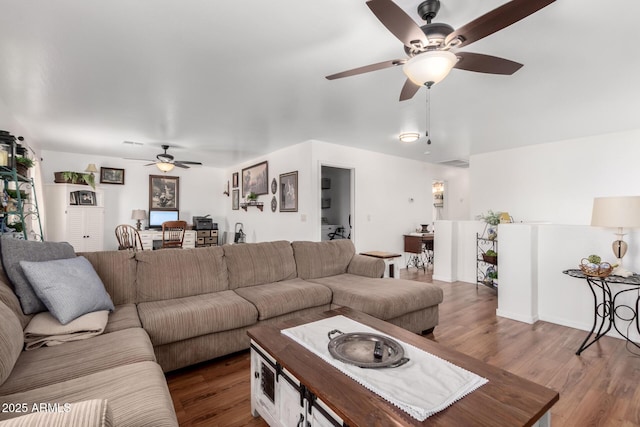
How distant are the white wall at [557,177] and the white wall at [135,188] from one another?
593cm

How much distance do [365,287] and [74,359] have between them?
209cm

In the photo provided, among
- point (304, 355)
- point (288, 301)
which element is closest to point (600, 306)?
point (288, 301)

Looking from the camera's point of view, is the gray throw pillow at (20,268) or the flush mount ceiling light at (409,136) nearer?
the gray throw pillow at (20,268)

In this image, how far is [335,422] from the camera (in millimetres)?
1090

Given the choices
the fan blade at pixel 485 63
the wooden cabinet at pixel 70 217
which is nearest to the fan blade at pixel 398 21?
the fan blade at pixel 485 63

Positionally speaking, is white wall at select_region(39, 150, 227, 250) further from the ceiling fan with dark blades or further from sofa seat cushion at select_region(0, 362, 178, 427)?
the ceiling fan with dark blades

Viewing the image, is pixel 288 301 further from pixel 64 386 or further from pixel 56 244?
pixel 56 244

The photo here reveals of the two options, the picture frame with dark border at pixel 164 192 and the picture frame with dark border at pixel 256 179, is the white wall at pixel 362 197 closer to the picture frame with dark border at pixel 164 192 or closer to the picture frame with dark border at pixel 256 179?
the picture frame with dark border at pixel 256 179

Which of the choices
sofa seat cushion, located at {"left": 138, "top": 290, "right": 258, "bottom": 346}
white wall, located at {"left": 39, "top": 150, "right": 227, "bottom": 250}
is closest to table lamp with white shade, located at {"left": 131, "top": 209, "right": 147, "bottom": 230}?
white wall, located at {"left": 39, "top": 150, "right": 227, "bottom": 250}

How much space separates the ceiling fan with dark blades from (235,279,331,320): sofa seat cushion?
174 cm

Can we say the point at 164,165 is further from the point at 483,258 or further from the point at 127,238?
the point at 483,258

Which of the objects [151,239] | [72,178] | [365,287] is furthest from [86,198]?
[365,287]

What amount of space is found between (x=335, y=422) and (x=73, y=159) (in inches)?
278

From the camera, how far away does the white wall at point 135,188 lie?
19.0ft
